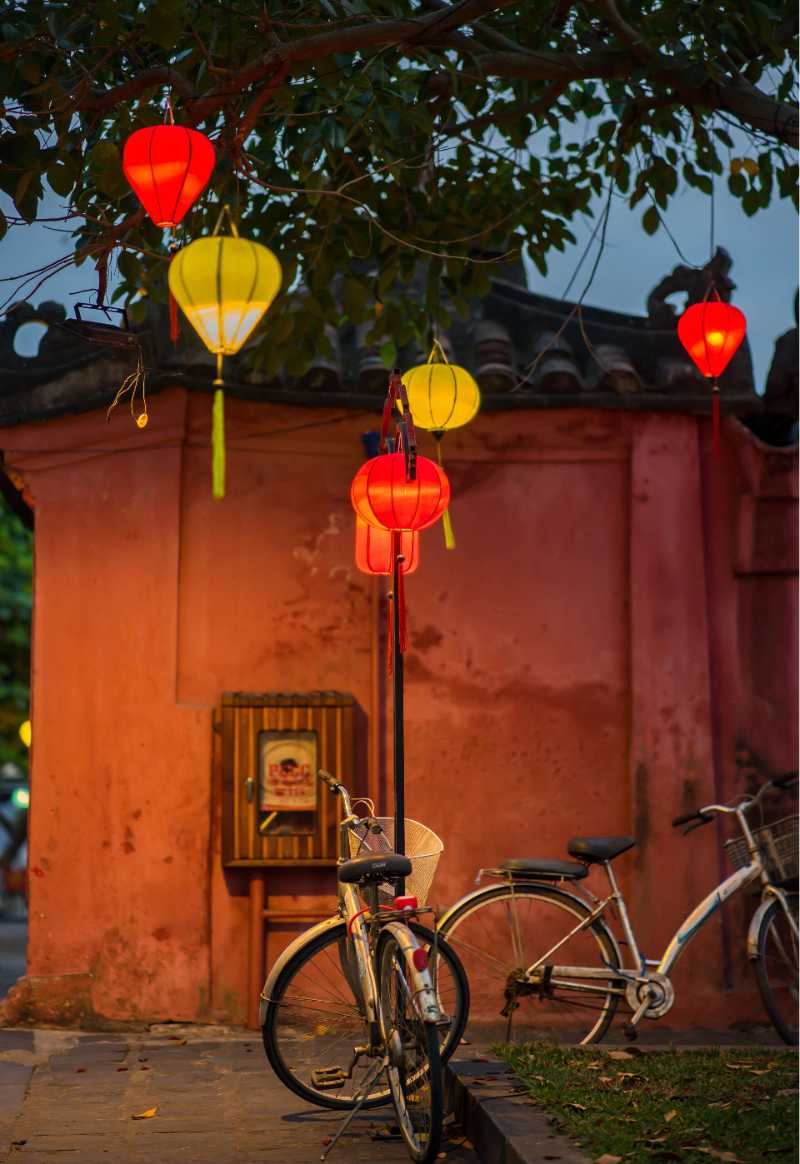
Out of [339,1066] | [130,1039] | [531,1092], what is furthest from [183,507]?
[531,1092]

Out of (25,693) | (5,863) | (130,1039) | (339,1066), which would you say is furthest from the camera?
(5,863)

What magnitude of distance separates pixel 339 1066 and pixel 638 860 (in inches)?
112

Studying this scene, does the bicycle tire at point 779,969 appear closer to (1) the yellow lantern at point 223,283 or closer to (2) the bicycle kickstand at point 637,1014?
(2) the bicycle kickstand at point 637,1014

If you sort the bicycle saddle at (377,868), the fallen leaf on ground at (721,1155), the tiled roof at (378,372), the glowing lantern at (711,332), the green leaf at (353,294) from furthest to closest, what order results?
the tiled roof at (378,372), the green leaf at (353,294), the glowing lantern at (711,332), the bicycle saddle at (377,868), the fallen leaf on ground at (721,1155)

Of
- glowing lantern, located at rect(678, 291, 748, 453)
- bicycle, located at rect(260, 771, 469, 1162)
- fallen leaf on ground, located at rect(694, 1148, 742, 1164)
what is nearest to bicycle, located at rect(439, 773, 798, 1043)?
bicycle, located at rect(260, 771, 469, 1162)

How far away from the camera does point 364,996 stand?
19.2ft

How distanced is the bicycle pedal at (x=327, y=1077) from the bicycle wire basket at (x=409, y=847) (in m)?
0.80

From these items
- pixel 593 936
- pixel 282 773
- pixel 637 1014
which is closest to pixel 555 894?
pixel 593 936

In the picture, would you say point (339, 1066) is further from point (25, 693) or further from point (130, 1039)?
point (25, 693)

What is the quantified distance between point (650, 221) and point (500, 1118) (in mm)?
5139

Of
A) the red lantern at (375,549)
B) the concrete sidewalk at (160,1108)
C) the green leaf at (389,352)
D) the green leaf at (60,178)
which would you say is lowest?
the concrete sidewalk at (160,1108)

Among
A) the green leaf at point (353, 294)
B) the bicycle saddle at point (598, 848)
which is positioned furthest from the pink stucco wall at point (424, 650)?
the bicycle saddle at point (598, 848)

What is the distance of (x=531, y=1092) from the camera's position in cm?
588

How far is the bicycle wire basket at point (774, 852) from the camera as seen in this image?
7.59 m
